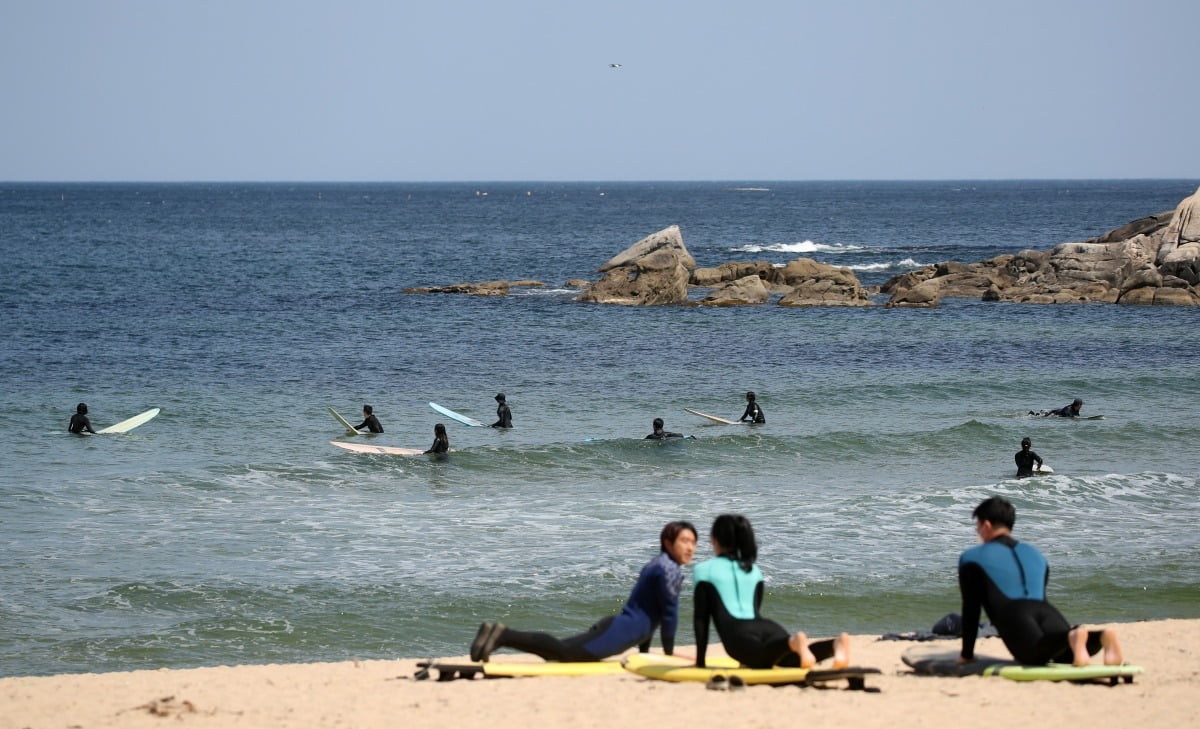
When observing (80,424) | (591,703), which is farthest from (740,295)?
(591,703)

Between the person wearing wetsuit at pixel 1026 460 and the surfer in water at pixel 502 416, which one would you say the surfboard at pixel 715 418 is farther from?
the person wearing wetsuit at pixel 1026 460

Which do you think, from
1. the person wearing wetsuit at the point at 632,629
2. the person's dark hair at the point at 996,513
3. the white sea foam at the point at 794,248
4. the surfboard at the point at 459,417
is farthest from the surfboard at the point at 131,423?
the white sea foam at the point at 794,248

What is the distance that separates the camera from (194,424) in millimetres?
28422

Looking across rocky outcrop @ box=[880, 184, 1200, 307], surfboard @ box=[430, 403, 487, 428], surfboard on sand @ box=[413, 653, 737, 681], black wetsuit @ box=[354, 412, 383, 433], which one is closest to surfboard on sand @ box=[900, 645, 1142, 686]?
surfboard on sand @ box=[413, 653, 737, 681]

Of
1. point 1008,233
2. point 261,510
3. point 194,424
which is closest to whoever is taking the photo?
point 261,510

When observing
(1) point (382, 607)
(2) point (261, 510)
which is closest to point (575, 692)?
(1) point (382, 607)

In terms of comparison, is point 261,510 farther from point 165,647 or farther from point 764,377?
point 764,377

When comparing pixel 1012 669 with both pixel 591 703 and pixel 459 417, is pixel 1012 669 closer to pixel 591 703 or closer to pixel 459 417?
pixel 591 703

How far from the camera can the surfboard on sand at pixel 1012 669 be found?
991 cm

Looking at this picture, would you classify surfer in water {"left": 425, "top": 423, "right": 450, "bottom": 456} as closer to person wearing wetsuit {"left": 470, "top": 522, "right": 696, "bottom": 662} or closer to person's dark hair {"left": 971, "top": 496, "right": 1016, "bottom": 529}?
person wearing wetsuit {"left": 470, "top": 522, "right": 696, "bottom": 662}

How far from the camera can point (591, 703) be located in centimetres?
980

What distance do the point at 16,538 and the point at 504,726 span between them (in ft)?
40.2

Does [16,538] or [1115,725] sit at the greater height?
[1115,725]

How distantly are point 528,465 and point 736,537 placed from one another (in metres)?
15.0
